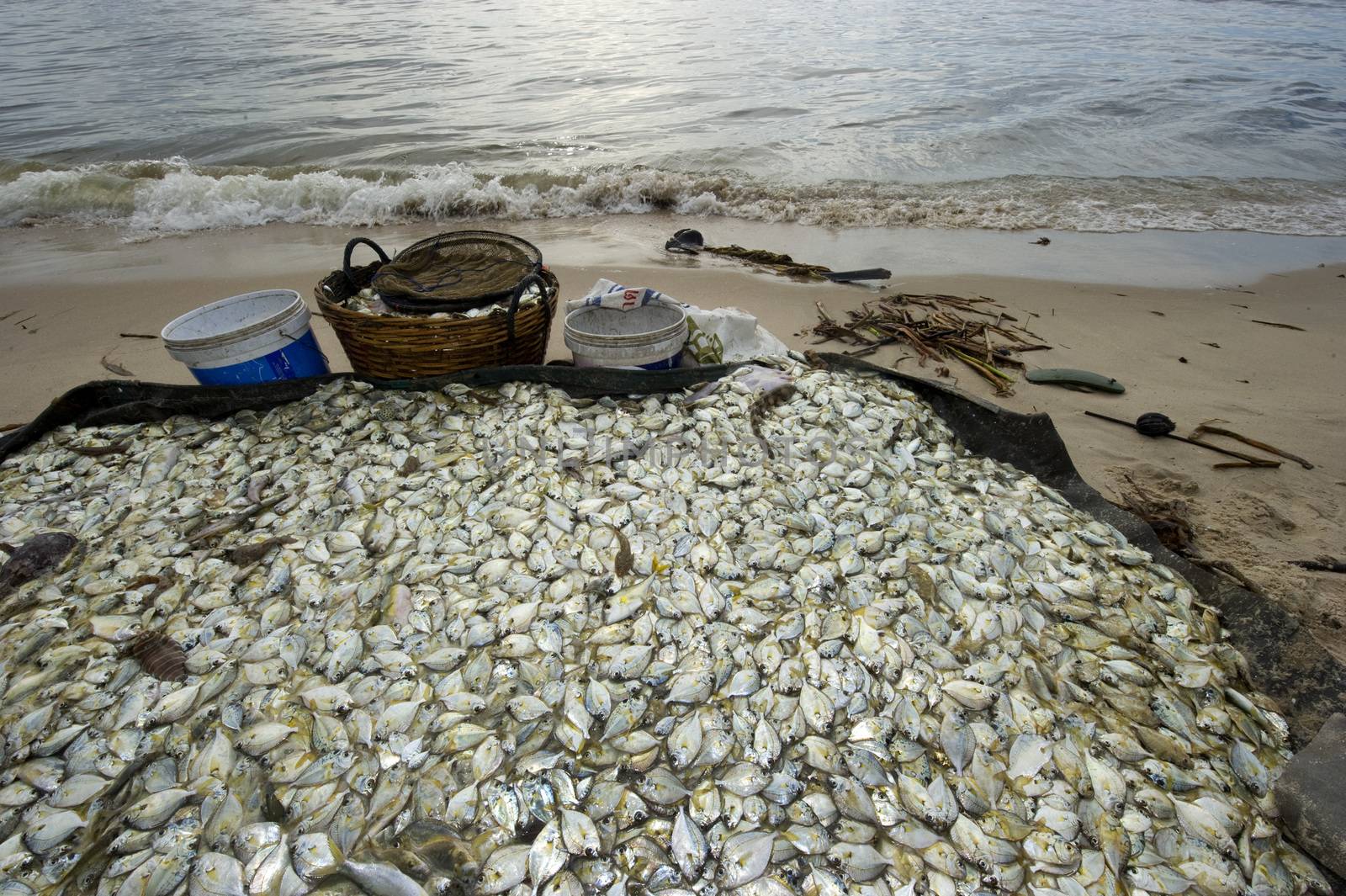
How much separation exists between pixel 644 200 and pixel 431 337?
4936 millimetres

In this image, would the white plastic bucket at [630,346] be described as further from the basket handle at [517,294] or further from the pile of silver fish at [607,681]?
the pile of silver fish at [607,681]

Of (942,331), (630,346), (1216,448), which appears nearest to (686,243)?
(942,331)

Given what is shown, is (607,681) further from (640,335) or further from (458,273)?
(458,273)

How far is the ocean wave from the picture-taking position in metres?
6.57

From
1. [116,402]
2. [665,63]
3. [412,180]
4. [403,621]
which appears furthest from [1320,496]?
[665,63]

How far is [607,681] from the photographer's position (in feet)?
6.01

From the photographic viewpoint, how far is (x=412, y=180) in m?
7.44

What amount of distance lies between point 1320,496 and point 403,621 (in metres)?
3.65

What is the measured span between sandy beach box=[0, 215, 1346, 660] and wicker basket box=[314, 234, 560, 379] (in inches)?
45.1

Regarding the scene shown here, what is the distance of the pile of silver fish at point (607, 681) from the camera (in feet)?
4.92

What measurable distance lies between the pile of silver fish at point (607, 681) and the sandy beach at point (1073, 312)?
3.10 feet

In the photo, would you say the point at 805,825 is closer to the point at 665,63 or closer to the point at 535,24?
the point at 665,63

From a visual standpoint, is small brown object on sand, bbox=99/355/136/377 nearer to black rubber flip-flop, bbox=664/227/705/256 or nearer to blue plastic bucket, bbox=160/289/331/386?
blue plastic bucket, bbox=160/289/331/386

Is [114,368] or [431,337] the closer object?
[431,337]
